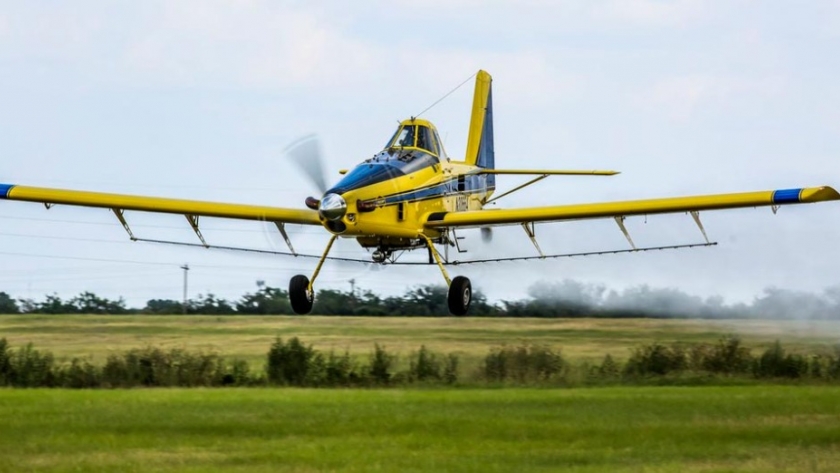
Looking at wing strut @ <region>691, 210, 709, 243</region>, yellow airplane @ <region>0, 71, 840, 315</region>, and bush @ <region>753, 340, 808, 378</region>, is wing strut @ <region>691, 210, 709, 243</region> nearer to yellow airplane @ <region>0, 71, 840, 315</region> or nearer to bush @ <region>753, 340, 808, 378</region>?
yellow airplane @ <region>0, 71, 840, 315</region>

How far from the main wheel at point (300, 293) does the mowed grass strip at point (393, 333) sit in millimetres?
14046

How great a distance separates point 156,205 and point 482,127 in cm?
1002

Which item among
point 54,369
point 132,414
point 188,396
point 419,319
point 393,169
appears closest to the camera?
point 393,169

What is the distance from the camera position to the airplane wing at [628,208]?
30.0 meters

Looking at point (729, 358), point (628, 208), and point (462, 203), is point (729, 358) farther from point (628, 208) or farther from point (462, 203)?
point (628, 208)

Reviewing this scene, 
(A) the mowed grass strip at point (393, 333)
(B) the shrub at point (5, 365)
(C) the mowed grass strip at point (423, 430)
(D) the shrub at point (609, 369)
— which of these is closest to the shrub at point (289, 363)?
(A) the mowed grass strip at point (393, 333)

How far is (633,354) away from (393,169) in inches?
652

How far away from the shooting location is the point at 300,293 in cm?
3119

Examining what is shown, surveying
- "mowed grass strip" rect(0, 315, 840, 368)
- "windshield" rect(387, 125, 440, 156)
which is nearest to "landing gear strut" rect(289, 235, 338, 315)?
"windshield" rect(387, 125, 440, 156)

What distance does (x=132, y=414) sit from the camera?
35.1 m

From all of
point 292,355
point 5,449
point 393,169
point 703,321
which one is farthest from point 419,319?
point 5,449

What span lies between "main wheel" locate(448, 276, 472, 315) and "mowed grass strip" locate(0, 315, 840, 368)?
13002mm

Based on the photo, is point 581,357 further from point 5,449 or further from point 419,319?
point 5,449

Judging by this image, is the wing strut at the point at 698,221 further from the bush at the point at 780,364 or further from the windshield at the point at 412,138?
the bush at the point at 780,364
